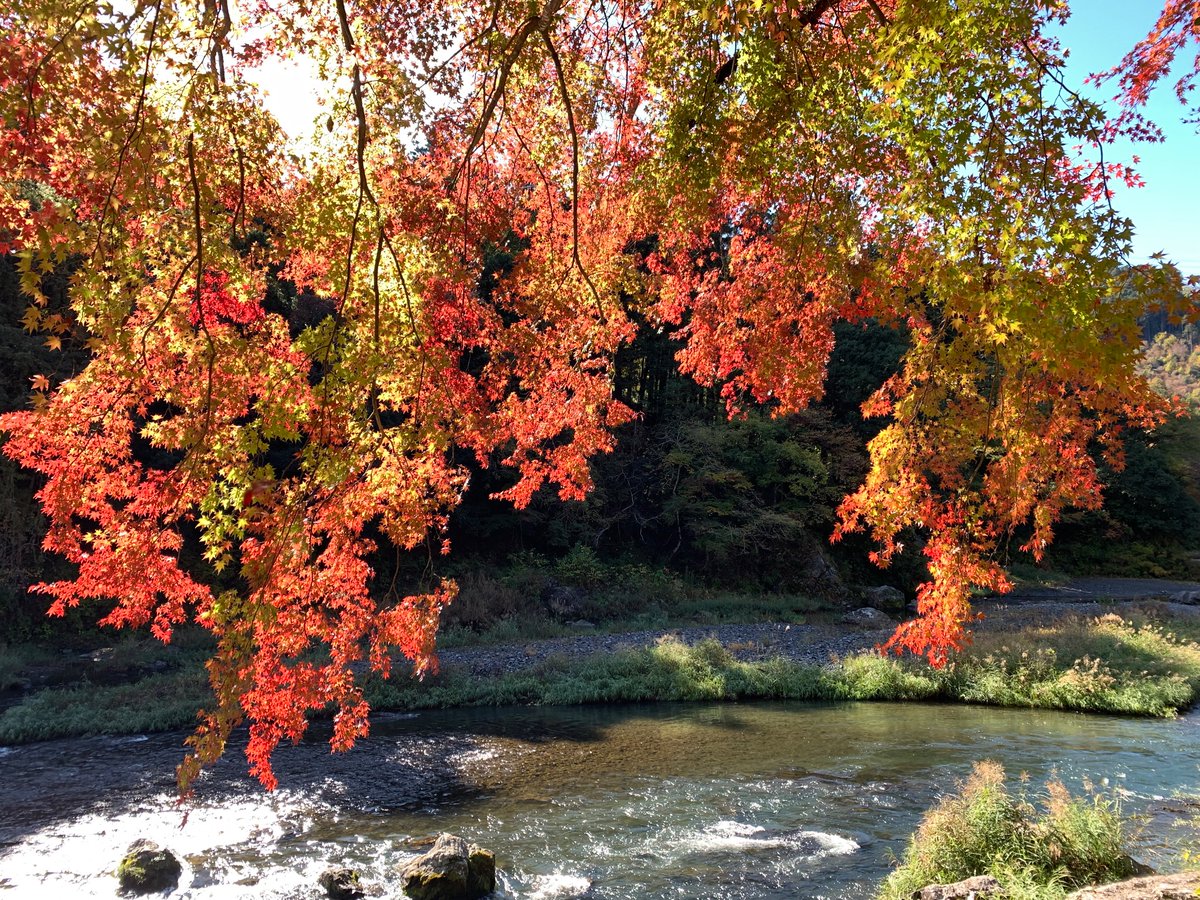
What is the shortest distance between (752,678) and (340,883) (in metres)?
9.29

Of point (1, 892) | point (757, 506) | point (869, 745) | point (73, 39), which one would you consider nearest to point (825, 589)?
point (757, 506)

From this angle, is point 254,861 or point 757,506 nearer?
point 254,861

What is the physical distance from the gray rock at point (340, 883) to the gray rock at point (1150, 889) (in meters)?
5.52

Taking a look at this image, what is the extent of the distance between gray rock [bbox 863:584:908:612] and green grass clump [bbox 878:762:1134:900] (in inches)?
672

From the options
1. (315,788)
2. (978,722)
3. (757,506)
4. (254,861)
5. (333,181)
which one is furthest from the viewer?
(757,506)

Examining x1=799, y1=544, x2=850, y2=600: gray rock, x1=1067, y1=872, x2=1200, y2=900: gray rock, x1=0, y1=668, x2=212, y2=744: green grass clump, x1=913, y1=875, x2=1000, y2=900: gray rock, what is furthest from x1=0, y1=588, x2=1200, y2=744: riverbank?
x1=1067, y1=872, x2=1200, y2=900: gray rock

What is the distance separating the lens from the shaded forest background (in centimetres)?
1689

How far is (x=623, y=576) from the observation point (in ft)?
73.7

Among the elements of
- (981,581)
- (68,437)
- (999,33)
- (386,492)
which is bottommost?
(981,581)

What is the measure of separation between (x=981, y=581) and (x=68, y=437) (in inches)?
322

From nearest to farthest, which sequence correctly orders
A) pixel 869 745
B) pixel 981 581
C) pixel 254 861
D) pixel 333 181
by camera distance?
pixel 333 181 → pixel 981 581 → pixel 254 861 → pixel 869 745

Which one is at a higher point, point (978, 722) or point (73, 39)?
point (73, 39)

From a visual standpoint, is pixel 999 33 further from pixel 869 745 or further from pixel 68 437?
pixel 869 745

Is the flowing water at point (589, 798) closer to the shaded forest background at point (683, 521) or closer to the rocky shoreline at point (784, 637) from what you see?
the rocky shoreline at point (784, 637)
